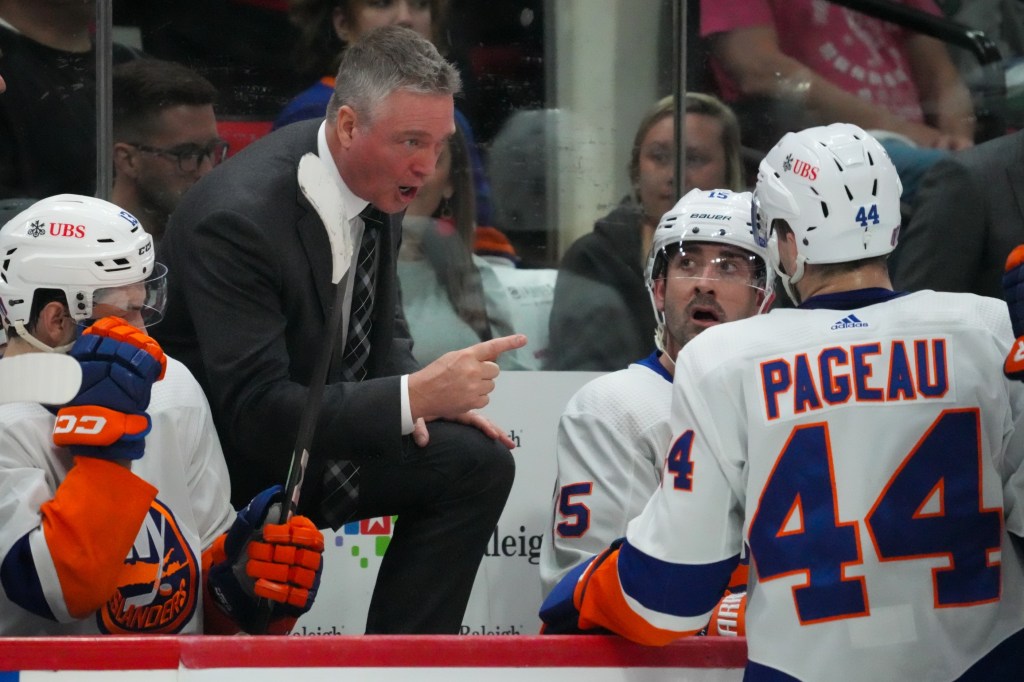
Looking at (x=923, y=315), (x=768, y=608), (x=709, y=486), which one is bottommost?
(x=768, y=608)

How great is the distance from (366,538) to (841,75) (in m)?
1.80

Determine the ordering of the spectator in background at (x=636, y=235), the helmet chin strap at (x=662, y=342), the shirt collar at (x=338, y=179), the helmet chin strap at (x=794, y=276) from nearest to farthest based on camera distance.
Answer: the helmet chin strap at (x=794, y=276) → the shirt collar at (x=338, y=179) → the helmet chin strap at (x=662, y=342) → the spectator in background at (x=636, y=235)

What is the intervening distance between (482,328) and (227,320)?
4.09 ft

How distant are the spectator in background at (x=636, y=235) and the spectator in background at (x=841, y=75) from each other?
0.34 ft

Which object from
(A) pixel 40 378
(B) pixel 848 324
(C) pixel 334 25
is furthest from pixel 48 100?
(B) pixel 848 324

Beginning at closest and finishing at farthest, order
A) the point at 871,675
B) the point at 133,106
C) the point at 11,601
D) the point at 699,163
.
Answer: the point at 871,675 < the point at 11,601 < the point at 133,106 < the point at 699,163

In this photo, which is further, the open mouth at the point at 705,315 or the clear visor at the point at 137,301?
the open mouth at the point at 705,315

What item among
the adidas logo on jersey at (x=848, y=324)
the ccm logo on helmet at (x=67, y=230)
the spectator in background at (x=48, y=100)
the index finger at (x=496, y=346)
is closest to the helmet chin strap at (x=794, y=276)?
the adidas logo on jersey at (x=848, y=324)

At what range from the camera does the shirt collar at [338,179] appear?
9.34ft

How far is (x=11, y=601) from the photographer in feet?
7.50

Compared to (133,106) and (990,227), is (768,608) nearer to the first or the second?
(990,227)

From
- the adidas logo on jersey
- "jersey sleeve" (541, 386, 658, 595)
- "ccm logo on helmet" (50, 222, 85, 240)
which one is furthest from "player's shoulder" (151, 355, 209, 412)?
the adidas logo on jersey

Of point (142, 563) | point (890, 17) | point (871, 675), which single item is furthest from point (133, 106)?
point (871, 675)

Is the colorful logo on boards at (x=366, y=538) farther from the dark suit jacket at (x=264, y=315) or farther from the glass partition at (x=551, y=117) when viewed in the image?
the dark suit jacket at (x=264, y=315)
